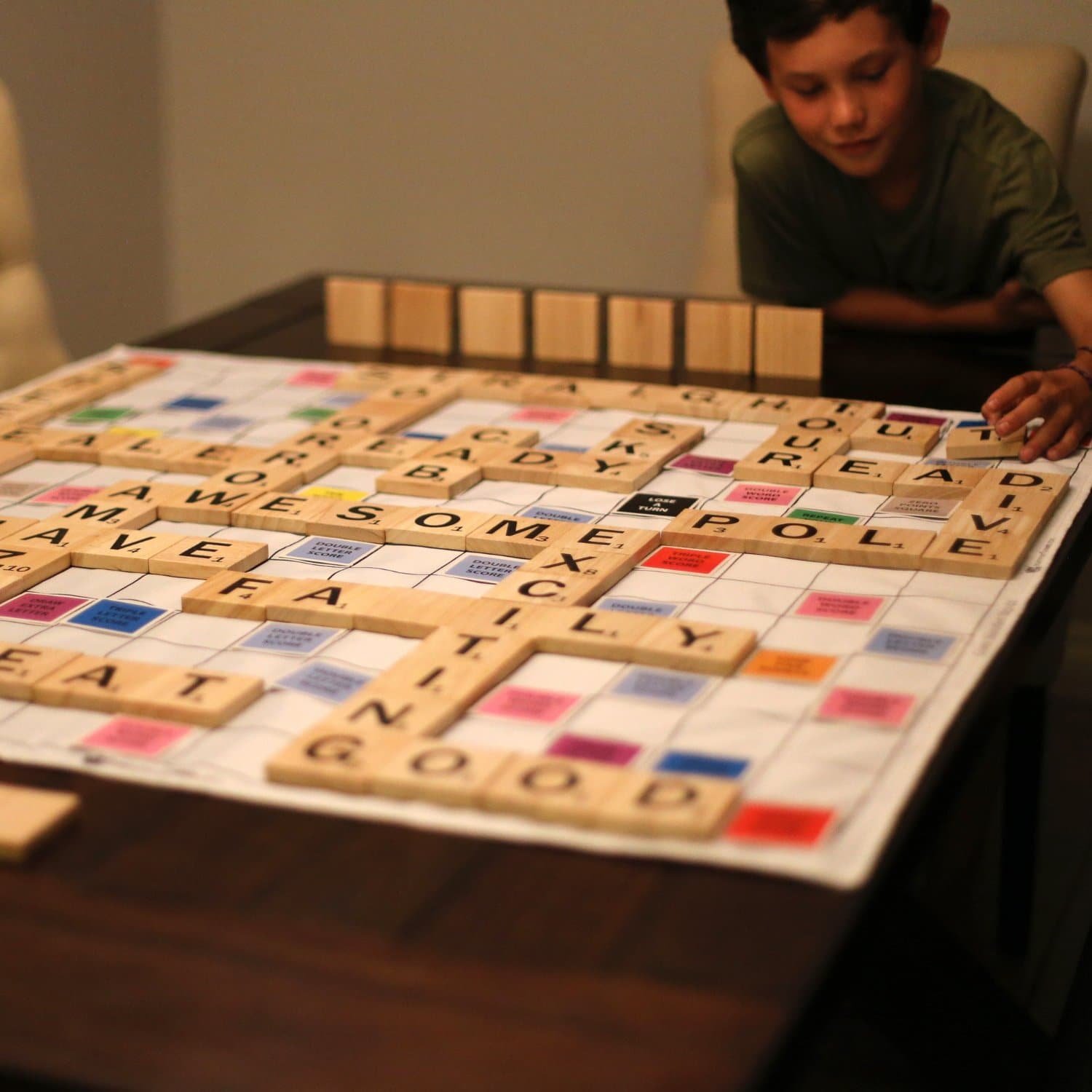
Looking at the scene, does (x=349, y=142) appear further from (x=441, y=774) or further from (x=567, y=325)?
(x=441, y=774)

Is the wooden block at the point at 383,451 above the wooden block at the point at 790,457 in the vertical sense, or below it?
below

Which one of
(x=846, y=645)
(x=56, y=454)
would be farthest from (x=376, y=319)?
(x=846, y=645)

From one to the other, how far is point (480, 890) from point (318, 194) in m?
3.08

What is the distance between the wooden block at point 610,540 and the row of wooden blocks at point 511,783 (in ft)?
1.28

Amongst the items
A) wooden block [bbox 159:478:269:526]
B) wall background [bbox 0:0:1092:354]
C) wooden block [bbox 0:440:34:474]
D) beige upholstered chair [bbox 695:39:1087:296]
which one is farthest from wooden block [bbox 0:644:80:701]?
wall background [bbox 0:0:1092:354]

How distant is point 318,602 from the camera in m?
1.20

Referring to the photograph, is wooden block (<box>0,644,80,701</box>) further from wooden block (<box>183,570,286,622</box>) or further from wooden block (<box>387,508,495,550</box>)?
wooden block (<box>387,508,495,550</box>)

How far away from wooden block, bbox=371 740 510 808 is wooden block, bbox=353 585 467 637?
0.23 m

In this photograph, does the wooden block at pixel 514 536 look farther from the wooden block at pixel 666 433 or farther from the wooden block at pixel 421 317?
the wooden block at pixel 421 317

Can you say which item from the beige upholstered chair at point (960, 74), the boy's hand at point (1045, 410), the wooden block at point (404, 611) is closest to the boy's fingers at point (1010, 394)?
the boy's hand at point (1045, 410)

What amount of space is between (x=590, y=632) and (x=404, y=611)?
6.4 inches

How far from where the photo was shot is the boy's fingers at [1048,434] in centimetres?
156

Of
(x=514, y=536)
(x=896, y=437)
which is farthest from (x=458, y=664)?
(x=896, y=437)

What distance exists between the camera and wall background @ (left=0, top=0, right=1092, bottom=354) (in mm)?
3250
